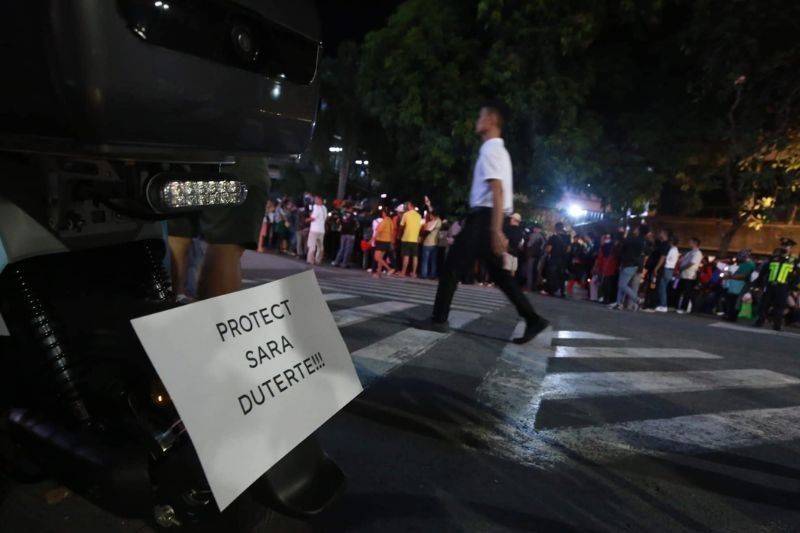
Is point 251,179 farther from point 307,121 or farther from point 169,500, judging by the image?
point 169,500

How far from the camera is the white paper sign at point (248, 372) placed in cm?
130

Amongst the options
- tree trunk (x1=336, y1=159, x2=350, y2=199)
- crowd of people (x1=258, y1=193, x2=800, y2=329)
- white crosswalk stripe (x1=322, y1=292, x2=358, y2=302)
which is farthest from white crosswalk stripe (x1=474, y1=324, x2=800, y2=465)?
tree trunk (x1=336, y1=159, x2=350, y2=199)

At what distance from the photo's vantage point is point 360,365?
152 inches

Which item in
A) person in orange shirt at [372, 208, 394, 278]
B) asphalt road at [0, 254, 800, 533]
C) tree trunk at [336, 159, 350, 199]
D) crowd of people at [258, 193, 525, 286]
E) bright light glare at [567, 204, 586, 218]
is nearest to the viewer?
asphalt road at [0, 254, 800, 533]

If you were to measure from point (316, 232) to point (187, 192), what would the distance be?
1244 cm

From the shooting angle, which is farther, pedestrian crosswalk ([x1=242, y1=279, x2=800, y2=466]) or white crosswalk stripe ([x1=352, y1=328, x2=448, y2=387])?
white crosswalk stripe ([x1=352, y1=328, x2=448, y2=387])

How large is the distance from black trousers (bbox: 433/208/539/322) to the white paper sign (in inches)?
107

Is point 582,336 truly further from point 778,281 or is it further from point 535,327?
point 778,281

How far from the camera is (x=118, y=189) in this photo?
5.41ft

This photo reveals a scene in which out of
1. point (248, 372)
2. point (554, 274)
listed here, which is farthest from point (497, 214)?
point (554, 274)

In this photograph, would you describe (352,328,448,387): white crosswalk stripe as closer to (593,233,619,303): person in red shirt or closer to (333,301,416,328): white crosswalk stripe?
(333,301,416,328): white crosswalk stripe

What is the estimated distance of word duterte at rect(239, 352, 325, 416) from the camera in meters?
1.45

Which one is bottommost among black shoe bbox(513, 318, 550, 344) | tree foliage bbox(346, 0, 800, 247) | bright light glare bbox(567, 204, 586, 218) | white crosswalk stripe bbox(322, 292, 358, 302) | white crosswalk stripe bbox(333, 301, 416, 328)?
white crosswalk stripe bbox(322, 292, 358, 302)

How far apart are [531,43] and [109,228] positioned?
46.2 ft
